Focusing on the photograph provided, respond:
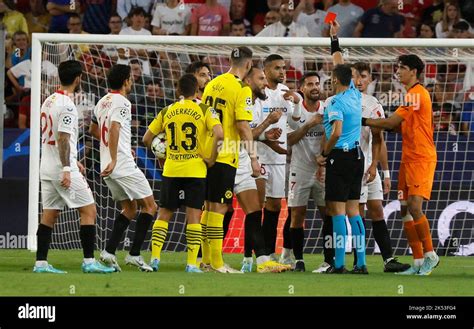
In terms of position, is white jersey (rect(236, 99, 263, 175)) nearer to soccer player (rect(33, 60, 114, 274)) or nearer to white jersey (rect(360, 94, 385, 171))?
white jersey (rect(360, 94, 385, 171))

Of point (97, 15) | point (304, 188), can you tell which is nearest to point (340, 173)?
point (304, 188)

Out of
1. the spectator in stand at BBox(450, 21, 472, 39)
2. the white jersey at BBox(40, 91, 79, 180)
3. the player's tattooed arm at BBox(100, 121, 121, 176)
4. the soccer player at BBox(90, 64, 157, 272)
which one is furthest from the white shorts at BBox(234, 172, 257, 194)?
the spectator in stand at BBox(450, 21, 472, 39)

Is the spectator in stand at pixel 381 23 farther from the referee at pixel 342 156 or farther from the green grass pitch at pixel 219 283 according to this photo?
the referee at pixel 342 156

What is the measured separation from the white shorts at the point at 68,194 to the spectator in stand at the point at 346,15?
889 centimetres

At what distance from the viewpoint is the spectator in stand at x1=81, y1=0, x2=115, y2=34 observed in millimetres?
20516

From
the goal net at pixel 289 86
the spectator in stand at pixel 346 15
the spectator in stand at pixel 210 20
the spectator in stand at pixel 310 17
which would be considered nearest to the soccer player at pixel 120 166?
the goal net at pixel 289 86

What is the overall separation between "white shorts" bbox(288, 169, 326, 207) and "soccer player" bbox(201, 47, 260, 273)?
114cm

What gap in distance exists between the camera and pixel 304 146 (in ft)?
45.5

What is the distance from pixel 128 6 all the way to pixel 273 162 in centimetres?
753

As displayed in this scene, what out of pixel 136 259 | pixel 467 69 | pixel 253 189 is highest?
pixel 467 69

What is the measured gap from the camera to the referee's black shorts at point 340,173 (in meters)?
12.9
